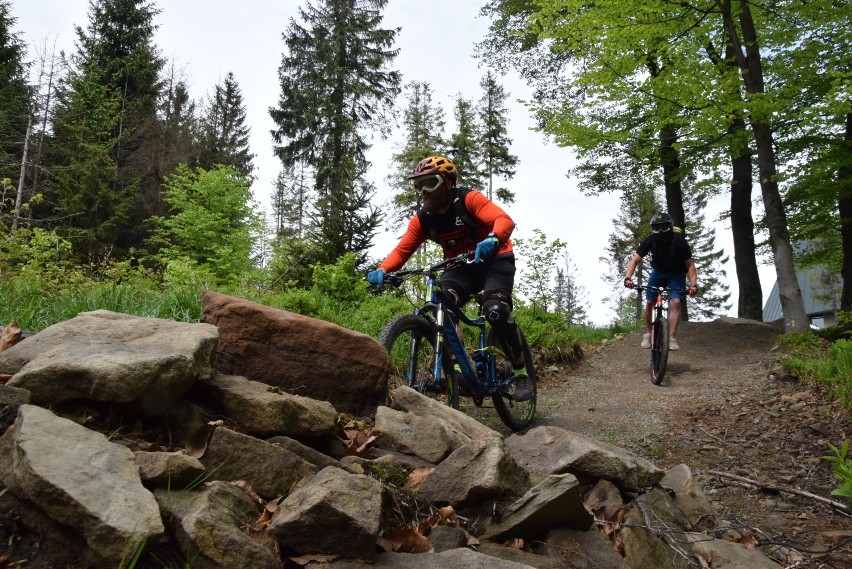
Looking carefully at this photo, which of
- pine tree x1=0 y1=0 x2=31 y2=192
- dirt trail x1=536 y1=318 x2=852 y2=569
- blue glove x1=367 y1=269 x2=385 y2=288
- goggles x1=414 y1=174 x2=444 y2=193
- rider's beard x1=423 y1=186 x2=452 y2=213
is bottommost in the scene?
dirt trail x1=536 y1=318 x2=852 y2=569

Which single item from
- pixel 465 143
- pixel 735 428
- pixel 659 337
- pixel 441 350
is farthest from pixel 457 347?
pixel 465 143

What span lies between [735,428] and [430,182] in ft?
12.5

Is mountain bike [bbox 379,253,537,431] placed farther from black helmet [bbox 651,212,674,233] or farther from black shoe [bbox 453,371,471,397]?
black helmet [bbox 651,212,674,233]

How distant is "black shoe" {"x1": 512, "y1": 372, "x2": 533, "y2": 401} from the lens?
17.7 ft

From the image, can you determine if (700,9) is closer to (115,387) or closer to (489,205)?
(489,205)

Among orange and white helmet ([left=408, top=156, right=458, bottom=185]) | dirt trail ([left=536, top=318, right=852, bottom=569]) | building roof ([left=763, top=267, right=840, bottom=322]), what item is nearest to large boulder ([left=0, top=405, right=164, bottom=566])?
dirt trail ([left=536, top=318, right=852, bottom=569])

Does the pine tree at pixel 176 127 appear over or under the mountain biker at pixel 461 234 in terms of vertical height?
over

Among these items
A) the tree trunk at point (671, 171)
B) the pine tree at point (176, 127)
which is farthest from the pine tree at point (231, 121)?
the tree trunk at point (671, 171)

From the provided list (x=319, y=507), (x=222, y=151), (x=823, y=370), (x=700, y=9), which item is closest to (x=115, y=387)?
(x=319, y=507)

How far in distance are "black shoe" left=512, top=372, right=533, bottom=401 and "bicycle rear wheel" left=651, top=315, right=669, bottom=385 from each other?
3557mm

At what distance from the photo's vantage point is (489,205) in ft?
15.9

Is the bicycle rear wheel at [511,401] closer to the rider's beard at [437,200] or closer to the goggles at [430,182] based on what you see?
the rider's beard at [437,200]

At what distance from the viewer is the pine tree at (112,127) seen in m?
25.7

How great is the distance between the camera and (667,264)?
8875mm
